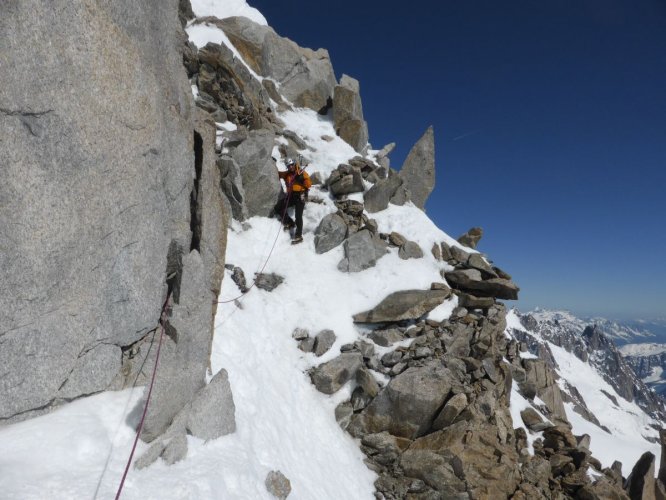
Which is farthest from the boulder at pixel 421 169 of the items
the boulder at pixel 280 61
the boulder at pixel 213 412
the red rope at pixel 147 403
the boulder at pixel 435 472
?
the boulder at pixel 213 412

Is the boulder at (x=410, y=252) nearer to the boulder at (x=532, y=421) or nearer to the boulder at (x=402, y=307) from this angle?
the boulder at (x=402, y=307)

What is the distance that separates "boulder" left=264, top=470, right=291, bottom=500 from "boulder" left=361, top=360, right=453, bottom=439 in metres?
4.73

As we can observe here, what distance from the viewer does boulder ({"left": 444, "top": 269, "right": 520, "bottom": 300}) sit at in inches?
666

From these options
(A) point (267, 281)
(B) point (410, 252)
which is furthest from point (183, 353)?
(B) point (410, 252)

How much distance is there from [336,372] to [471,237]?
12813 millimetres

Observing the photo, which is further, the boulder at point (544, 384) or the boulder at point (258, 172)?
the boulder at point (544, 384)

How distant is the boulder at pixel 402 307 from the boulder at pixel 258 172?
24.7ft

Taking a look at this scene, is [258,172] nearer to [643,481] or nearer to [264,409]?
[264,409]

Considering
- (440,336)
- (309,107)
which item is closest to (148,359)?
(440,336)

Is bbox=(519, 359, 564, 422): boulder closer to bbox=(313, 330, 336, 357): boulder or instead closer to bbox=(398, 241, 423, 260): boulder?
bbox=(398, 241, 423, 260): boulder

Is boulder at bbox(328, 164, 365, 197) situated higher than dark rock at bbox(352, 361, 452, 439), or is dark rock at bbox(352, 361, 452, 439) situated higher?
boulder at bbox(328, 164, 365, 197)

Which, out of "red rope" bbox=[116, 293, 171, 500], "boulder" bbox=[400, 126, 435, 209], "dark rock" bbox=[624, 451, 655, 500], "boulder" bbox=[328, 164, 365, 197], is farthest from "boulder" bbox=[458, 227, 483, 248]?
"red rope" bbox=[116, 293, 171, 500]

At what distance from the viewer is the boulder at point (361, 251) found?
17438 mm

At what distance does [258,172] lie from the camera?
1764 cm
